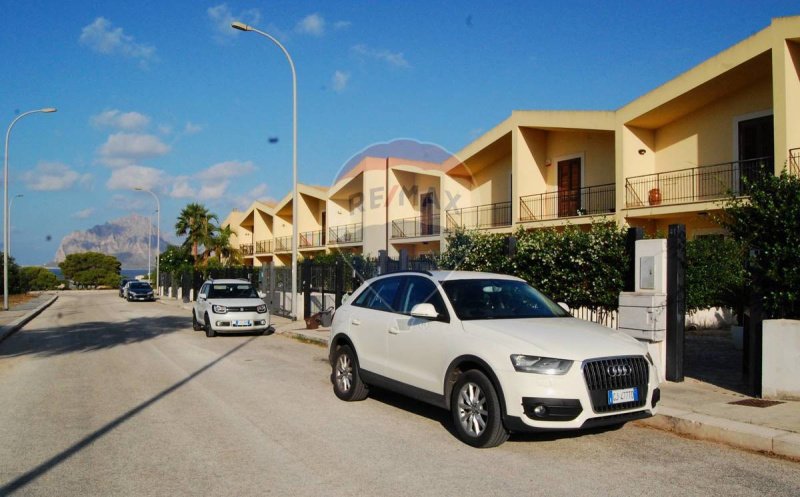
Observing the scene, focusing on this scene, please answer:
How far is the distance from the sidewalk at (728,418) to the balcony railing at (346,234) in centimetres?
2932

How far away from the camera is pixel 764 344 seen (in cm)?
812

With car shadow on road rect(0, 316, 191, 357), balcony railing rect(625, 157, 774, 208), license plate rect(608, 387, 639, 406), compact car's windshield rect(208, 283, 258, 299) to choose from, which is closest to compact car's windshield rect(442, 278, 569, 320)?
license plate rect(608, 387, 639, 406)

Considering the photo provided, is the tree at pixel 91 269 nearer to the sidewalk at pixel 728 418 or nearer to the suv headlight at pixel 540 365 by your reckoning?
the sidewalk at pixel 728 418

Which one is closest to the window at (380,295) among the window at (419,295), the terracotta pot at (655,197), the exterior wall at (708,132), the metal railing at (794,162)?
the window at (419,295)

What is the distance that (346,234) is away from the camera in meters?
39.2

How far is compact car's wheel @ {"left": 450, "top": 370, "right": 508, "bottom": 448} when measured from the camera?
6078 mm

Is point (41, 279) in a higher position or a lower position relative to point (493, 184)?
lower

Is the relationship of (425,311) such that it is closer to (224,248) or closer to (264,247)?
(264,247)

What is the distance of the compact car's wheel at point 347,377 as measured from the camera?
8500 millimetres

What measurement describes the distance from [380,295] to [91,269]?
3672 inches

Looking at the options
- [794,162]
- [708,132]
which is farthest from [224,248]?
[794,162]

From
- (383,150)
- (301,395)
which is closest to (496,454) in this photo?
(301,395)

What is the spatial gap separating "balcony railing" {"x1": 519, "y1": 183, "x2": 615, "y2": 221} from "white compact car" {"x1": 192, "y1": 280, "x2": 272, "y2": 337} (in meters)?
11.7

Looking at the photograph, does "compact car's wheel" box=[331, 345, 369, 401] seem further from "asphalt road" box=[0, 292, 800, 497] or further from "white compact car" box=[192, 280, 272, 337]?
"white compact car" box=[192, 280, 272, 337]
